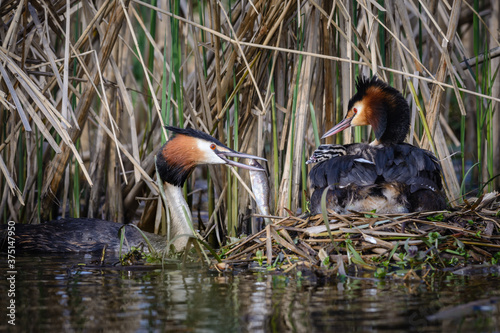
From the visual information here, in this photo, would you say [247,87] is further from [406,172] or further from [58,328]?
[58,328]

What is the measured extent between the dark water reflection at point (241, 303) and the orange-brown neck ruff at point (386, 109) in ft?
4.22

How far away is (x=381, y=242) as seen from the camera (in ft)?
12.1

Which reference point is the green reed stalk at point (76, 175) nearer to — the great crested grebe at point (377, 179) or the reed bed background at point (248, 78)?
the reed bed background at point (248, 78)

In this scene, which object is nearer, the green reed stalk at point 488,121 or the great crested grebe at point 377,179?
the great crested grebe at point 377,179

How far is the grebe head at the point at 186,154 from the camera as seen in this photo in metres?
4.56

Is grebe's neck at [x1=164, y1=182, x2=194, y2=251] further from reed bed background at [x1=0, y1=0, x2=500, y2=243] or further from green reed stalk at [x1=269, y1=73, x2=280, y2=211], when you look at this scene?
Answer: green reed stalk at [x1=269, y1=73, x2=280, y2=211]

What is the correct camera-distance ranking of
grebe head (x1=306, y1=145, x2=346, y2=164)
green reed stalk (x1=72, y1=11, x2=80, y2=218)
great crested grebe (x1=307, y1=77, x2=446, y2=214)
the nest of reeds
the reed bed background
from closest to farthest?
the nest of reeds → great crested grebe (x1=307, y1=77, x2=446, y2=214) → grebe head (x1=306, y1=145, x2=346, y2=164) → the reed bed background → green reed stalk (x1=72, y1=11, x2=80, y2=218)

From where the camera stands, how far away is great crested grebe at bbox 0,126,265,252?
4586 mm

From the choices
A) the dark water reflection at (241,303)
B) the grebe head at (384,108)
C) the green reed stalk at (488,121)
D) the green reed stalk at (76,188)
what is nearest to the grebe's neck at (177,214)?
the green reed stalk at (76,188)

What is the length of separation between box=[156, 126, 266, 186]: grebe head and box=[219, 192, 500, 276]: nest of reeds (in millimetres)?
741

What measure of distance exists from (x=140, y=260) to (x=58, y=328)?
1.91m

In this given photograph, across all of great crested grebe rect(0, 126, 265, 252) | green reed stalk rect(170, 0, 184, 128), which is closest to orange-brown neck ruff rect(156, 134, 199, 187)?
great crested grebe rect(0, 126, 265, 252)

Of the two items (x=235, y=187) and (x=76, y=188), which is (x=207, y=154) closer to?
(x=235, y=187)

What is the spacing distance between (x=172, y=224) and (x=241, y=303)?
1974 mm
